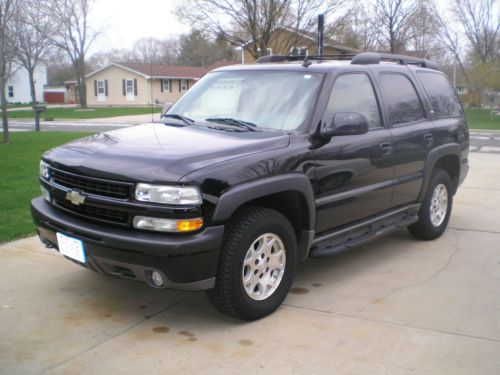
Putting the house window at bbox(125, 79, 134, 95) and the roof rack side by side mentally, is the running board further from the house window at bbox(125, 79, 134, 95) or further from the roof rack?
the house window at bbox(125, 79, 134, 95)

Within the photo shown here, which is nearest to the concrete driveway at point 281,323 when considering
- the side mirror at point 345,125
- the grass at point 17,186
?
the grass at point 17,186

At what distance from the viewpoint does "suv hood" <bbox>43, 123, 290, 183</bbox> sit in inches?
138

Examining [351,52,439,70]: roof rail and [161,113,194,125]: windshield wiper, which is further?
[351,52,439,70]: roof rail

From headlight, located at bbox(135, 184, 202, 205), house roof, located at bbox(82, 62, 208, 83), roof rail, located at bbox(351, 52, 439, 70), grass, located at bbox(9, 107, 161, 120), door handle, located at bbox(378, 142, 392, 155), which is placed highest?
house roof, located at bbox(82, 62, 208, 83)

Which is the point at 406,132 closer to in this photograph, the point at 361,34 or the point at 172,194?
the point at 172,194

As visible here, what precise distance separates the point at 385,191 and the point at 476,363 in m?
1.95

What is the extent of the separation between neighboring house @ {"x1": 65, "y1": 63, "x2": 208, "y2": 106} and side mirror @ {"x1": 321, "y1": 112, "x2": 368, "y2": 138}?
150 feet

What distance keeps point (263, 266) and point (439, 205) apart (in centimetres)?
294

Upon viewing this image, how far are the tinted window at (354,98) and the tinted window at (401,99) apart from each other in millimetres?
232

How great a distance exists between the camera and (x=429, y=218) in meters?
5.90

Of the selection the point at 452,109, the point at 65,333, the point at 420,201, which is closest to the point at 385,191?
the point at 420,201

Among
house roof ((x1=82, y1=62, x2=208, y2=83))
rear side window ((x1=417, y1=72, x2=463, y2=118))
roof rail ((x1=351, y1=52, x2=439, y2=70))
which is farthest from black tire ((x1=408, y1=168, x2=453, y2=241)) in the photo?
house roof ((x1=82, y1=62, x2=208, y2=83))

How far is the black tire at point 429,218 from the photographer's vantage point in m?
5.80

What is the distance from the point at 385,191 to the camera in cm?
502
